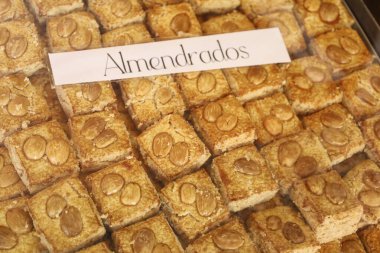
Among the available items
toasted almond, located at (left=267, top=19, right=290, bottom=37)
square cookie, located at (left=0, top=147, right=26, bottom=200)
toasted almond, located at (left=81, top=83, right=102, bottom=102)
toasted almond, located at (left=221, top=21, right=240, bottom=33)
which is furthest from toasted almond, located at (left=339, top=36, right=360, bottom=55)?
square cookie, located at (left=0, top=147, right=26, bottom=200)

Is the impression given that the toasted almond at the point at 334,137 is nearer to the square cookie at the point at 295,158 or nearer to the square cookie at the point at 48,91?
the square cookie at the point at 295,158

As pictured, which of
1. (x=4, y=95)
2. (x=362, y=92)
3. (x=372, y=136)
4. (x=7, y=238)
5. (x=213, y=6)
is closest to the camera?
(x=7, y=238)

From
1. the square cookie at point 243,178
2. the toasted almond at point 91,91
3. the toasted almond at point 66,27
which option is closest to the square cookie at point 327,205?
the square cookie at point 243,178

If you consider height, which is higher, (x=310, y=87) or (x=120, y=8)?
(x=120, y=8)

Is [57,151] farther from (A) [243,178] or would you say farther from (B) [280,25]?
(B) [280,25]

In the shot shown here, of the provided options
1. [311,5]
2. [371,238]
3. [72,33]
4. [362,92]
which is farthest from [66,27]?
[371,238]

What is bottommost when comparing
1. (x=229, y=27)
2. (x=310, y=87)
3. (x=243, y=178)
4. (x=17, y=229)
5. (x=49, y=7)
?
(x=243, y=178)
